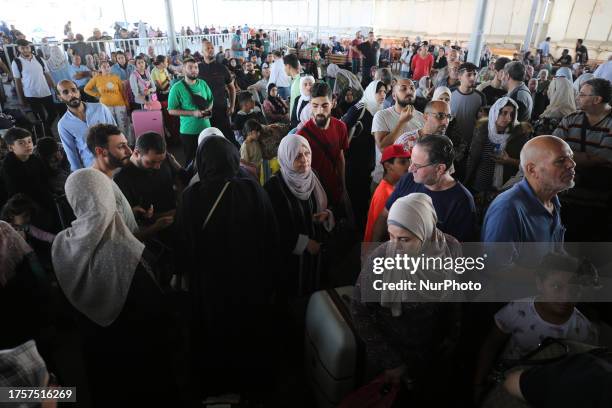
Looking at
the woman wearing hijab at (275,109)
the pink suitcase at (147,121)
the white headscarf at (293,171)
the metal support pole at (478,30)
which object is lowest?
the pink suitcase at (147,121)

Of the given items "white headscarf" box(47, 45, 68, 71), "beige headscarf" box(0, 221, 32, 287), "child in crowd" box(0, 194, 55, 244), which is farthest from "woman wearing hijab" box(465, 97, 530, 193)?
"white headscarf" box(47, 45, 68, 71)

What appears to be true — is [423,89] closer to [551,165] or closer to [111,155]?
[551,165]

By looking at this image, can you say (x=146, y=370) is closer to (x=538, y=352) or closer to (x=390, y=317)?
(x=390, y=317)

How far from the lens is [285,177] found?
2631 mm

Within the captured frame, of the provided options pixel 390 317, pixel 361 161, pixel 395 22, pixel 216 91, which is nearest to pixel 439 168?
pixel 390 317

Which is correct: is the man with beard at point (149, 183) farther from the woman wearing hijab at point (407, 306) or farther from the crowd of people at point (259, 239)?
the woman wearing hijab at point (407, 306)

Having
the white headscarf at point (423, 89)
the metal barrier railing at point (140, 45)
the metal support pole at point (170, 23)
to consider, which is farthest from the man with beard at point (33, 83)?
the white headscarf at point (423, 89)

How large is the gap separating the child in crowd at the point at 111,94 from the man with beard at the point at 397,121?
4431 millimetres

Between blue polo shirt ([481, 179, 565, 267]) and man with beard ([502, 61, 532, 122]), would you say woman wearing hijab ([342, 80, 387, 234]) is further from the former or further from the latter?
blue polo shirt ([481, 179, 565, 267])

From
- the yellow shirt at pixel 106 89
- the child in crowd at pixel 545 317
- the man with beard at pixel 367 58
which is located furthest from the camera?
the man with beard at pixel 367 58

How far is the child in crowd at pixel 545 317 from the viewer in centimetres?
169

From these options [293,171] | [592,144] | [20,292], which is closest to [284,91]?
[293,171]

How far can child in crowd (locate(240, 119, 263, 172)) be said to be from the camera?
3654mm

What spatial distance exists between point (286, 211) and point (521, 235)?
139 centimetres
